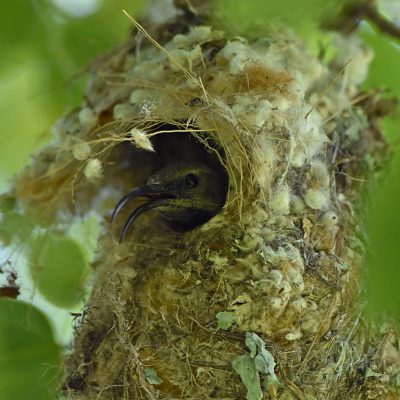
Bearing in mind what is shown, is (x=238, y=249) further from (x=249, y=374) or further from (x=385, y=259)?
(x=385, y=259)

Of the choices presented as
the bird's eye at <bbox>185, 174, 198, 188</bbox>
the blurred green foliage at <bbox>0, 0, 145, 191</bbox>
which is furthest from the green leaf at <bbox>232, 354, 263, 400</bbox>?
the blurred green foliage at <bbox>0, 0, 145, 191</bbox>

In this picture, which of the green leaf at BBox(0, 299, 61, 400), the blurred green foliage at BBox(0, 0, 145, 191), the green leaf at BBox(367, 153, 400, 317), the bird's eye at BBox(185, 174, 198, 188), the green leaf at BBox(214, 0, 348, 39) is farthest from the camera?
the bird's eye at BBox(185, 174, 198, 188)

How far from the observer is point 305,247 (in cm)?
172

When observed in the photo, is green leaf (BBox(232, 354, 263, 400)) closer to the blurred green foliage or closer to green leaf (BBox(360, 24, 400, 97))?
green leaf (BBox(360, 24, 400, 97))

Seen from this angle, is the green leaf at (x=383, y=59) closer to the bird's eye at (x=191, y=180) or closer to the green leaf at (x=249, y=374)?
the bird's eye at (x=191, y=180)

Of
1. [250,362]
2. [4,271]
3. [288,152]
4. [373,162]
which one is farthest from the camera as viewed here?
[373,162]

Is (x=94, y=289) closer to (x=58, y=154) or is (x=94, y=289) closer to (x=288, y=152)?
(x=58, y=154)

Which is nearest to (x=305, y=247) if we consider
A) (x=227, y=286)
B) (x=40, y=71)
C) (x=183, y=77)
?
(x=227, y=286)

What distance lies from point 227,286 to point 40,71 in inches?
33.6

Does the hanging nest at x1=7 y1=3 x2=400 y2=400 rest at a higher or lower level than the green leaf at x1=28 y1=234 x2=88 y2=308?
higher

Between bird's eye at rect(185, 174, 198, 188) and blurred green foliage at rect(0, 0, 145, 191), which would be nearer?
blurred green foliage at rect(0, 0, 145, 191)

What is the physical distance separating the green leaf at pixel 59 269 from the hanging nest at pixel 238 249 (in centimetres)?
7

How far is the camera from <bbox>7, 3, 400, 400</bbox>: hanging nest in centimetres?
164

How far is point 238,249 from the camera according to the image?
171cm
